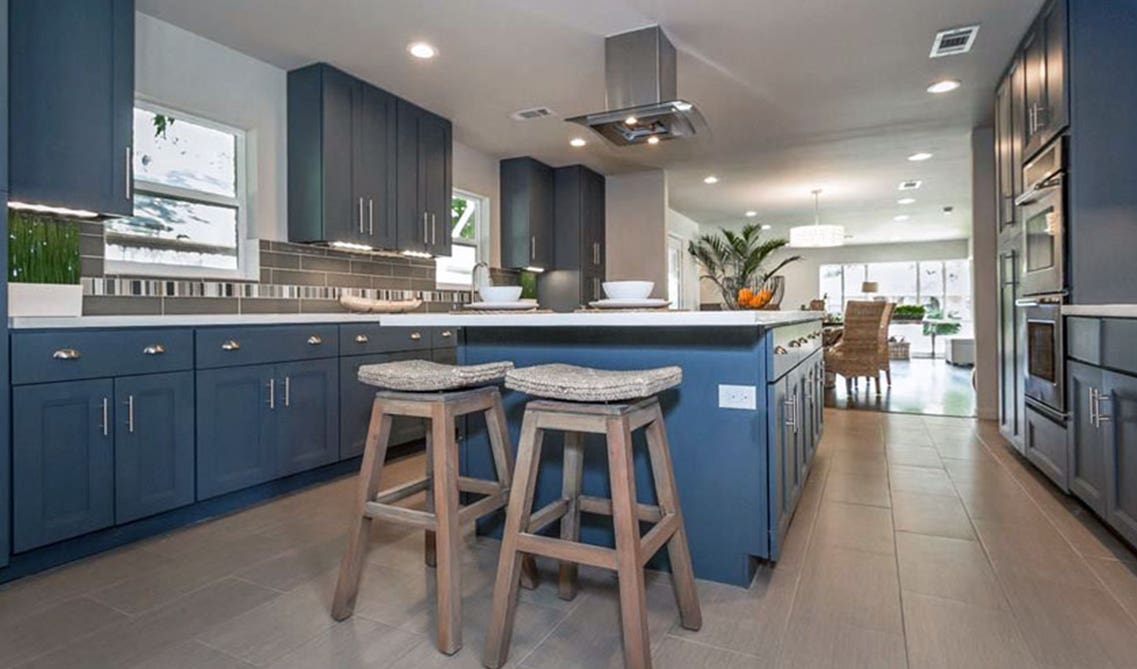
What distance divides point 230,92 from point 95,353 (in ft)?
5.66

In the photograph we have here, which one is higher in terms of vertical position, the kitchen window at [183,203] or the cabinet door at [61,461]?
the kitchen window at [183,203]

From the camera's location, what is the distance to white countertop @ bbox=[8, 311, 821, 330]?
1665mm

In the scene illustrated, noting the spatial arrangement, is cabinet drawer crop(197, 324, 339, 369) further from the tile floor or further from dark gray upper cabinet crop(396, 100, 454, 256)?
dark gray upper cabinet crop(396, 100, 454, 256)

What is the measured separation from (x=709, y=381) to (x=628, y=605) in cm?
80

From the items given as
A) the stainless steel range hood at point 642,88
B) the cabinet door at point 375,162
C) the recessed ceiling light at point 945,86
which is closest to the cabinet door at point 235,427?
the cabinet door at point 375,162

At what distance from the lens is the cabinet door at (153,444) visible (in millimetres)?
2307

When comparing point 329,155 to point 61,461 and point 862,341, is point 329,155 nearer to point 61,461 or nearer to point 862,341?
point 61,461

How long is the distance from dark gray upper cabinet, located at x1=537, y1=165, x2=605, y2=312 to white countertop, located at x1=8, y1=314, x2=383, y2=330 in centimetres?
285

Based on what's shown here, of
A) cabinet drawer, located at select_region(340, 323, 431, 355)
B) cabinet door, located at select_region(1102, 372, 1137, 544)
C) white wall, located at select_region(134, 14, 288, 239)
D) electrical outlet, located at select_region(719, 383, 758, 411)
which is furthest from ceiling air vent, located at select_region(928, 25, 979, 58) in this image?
white wall, located at select_region(134, 14, 288, 239)

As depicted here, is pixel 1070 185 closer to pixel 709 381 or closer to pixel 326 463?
pixel 709 381

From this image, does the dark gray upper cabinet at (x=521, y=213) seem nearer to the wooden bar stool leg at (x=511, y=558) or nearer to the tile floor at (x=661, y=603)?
the tile floor at (x=661, y=603)

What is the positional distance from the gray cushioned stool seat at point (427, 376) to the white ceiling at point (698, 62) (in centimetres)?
190

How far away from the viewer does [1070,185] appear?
8.89 ft

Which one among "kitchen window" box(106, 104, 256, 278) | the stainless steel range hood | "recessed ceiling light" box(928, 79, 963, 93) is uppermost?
"recessed ceiling light" box(928, 79, 963, 93)
